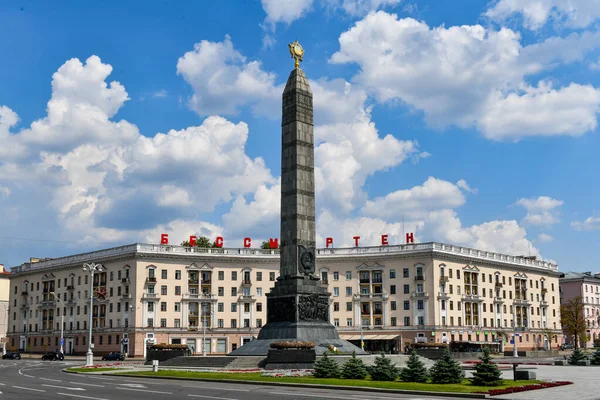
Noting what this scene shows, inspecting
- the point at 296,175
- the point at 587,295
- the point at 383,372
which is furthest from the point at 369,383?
the point at 587,295

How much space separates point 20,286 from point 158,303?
35050 millimetres

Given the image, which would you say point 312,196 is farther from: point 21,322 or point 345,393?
point 21,322

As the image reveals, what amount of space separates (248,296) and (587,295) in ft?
256

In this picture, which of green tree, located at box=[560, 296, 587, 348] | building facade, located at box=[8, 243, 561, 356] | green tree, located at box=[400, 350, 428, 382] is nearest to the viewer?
green tree, located at box=[400, 350, 428, 382]

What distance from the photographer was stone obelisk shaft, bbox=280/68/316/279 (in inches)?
2029

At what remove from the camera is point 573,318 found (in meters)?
132

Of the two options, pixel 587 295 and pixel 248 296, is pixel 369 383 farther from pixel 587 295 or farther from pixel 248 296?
pixel 587 295

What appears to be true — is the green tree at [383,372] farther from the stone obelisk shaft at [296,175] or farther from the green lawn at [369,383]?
the stone obelisk shaft at [296,175]

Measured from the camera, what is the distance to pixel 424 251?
328 feet

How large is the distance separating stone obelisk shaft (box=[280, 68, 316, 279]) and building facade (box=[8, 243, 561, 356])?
50338 millimetres

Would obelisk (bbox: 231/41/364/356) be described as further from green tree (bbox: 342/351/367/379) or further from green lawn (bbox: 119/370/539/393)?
green tree (bbox: 342/351/367/379)

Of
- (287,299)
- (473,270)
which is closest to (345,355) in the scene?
(287,299)

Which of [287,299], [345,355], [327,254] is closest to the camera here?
[345,355]

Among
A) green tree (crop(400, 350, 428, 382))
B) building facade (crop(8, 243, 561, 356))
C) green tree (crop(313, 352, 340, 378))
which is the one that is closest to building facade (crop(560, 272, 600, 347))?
building facade (crop(8, 243, 561, 356))
